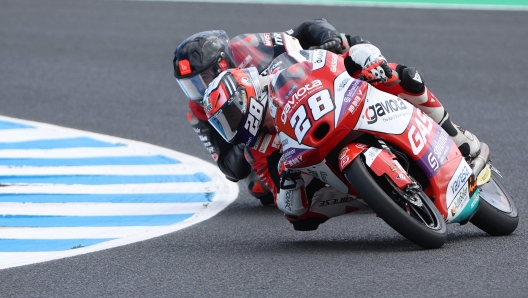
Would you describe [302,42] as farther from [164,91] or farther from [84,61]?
[84,61]

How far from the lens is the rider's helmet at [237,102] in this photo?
17.7 feet

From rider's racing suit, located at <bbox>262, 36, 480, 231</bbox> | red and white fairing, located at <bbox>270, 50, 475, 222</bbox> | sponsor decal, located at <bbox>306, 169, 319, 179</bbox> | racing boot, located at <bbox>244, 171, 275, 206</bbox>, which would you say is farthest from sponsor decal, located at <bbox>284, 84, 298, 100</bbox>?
racing boot, located at <bbox>244, 171, 275, 206</bbox>

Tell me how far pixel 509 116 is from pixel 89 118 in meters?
4.66

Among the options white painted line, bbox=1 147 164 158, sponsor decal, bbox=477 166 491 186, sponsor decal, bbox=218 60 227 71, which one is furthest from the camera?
white painted line, bbox=1 147 164 158

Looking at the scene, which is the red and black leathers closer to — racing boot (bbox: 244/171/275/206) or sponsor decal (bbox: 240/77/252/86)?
racing boot (bbox: 244/171/275/206)

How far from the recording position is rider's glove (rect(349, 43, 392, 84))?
17.0ft

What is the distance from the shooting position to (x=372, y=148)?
4875 millimetres

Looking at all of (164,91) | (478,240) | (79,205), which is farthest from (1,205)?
(164,91)

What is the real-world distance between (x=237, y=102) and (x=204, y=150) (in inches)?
139

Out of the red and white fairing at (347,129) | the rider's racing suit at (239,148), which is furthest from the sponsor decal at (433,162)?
the rider's racing suit at (239,148)

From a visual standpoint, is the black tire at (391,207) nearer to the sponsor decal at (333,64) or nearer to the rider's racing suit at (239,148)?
the sponsor decal at (333,64)

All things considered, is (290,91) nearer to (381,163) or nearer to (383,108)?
(383,108)

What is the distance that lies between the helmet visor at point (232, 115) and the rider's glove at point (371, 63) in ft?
2.34

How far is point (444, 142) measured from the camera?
530cm
